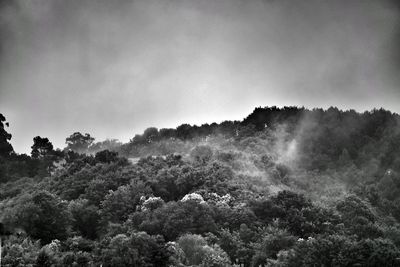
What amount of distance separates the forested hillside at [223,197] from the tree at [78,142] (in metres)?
13.5

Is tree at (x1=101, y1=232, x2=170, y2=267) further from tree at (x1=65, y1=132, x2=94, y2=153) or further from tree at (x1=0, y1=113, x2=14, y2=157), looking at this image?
tree at (x1=65, y1=132, x2=94, y2=153)

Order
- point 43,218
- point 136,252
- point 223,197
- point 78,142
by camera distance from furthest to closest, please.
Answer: point 78,142, point 223,197, point 43,218, point 136,252

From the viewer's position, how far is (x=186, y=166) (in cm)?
7556

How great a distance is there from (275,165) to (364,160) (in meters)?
17.9

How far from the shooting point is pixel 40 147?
10319 centimetres

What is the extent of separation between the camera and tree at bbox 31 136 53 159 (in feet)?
337

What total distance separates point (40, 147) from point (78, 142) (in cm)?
2206

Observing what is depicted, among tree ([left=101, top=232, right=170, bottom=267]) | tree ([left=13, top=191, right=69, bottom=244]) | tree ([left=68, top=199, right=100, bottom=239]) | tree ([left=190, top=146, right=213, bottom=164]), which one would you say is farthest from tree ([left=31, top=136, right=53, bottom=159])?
tree ([left=101, top=232, right=170, bottom=267])

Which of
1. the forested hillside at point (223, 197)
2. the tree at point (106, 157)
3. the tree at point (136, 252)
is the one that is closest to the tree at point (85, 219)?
the forested hillside at point (223, 197)

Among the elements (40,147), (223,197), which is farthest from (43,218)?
(40,147)

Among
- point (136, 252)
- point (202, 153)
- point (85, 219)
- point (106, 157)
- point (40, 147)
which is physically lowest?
point (136, 252)

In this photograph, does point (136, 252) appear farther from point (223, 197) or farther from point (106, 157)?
point (106, 157)

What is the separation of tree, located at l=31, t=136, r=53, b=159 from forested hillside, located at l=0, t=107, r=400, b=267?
10.2 inches

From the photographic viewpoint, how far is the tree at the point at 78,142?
12438cm
